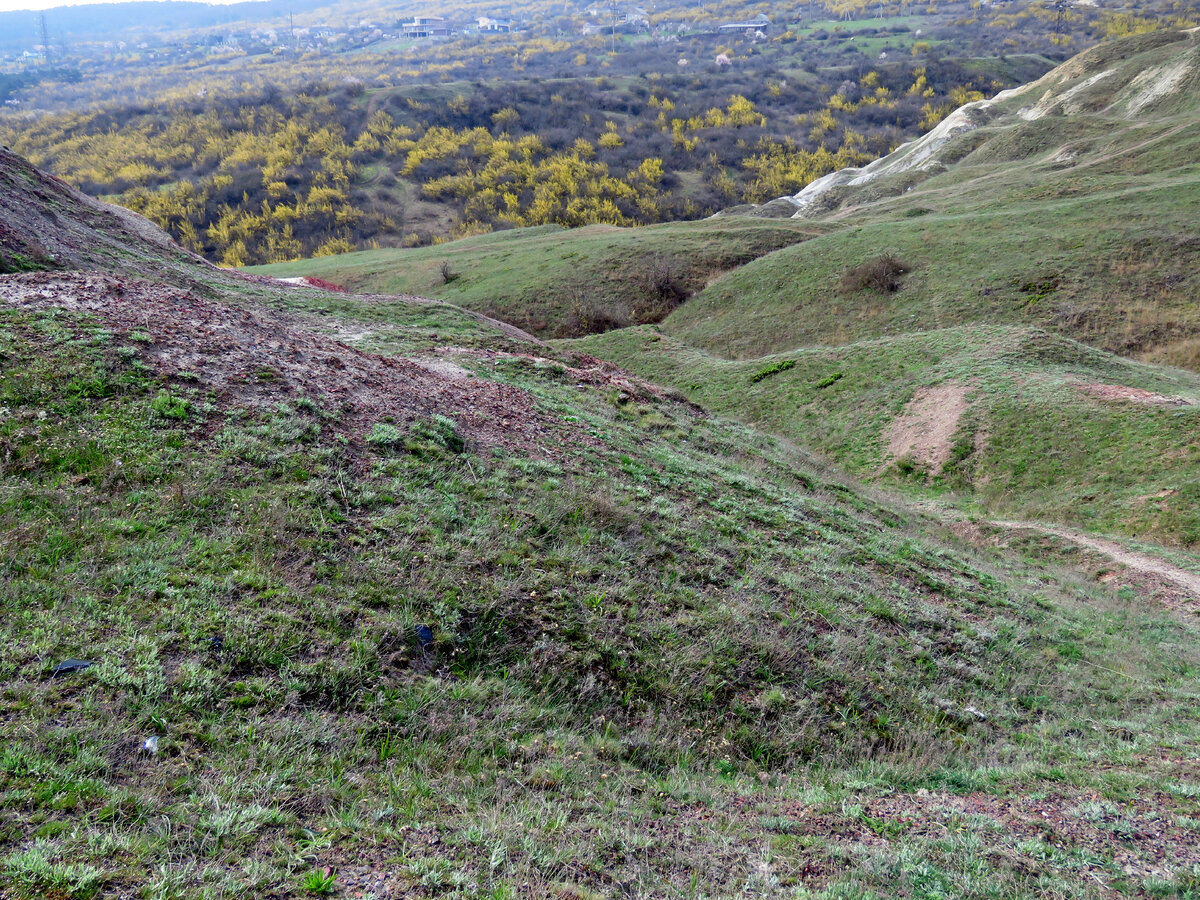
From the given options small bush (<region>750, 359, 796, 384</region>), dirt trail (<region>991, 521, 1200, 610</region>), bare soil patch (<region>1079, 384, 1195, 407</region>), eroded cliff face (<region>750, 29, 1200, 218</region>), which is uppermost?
eroded cliff face (<region>750, 29, 1200, 218</region>)

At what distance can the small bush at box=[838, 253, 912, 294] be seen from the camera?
3250cm

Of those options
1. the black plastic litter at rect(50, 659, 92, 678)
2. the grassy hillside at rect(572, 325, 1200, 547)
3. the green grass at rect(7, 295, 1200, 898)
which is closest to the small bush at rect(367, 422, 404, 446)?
the green grass at rect(7, 295, 1200, 898)

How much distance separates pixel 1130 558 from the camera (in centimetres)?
1455

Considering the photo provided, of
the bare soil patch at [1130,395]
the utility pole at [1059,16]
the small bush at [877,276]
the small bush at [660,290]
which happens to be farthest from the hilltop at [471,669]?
the utility pole at [1059,16]

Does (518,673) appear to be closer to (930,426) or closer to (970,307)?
(930,426)

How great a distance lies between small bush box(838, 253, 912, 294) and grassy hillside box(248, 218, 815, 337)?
851 centimetres

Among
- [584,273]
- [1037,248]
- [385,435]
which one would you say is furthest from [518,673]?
[584,273]

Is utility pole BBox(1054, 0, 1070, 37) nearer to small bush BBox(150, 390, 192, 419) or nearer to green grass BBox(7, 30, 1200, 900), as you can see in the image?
green grass BBox(7, 30, 1200, 900)

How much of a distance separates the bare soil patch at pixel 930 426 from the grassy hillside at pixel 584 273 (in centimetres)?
1872

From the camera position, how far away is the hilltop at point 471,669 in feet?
13.9

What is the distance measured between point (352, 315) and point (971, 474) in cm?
2247

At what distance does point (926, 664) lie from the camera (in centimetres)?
874

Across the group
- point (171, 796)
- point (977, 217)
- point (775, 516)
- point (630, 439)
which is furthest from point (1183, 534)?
point (977, 217)

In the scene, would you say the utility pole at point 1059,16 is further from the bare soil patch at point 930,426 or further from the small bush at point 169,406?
the small bush at point 169,406
